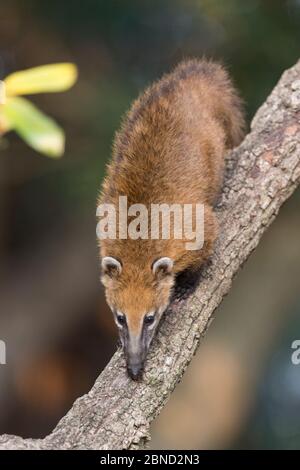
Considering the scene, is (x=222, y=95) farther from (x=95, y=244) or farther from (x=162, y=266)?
(x=95, y=244)

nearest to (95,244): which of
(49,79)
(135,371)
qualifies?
(135,371)

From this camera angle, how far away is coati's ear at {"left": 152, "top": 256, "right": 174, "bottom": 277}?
5.74 metres

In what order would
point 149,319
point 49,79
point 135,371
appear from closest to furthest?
point 49,79, point 135,371, point 149,319

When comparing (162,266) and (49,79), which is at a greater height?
(49,79)

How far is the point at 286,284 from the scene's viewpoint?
37.8 feet

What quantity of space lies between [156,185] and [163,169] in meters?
0.16

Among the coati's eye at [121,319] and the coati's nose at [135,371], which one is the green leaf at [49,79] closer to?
the coati's nose at [135,371]

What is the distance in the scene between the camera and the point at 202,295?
562 cm

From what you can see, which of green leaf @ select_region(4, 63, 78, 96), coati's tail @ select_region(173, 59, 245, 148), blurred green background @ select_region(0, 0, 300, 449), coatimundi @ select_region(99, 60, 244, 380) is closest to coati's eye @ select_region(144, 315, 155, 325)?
coatimundi @ select_region(99, 60, 244, 380)

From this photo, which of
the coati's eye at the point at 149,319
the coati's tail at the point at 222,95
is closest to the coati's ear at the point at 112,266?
the coati's eye at the point at 149,319

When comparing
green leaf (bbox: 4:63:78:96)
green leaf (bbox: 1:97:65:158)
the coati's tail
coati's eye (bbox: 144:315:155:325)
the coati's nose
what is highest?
the coati's tail

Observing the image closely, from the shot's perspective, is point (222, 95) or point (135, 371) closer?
point (135, 371)

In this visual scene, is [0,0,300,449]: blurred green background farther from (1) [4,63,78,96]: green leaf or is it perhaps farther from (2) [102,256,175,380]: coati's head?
(1) [4,63,78,96]: green leaf

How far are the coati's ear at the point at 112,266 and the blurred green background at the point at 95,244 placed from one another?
4.25m
